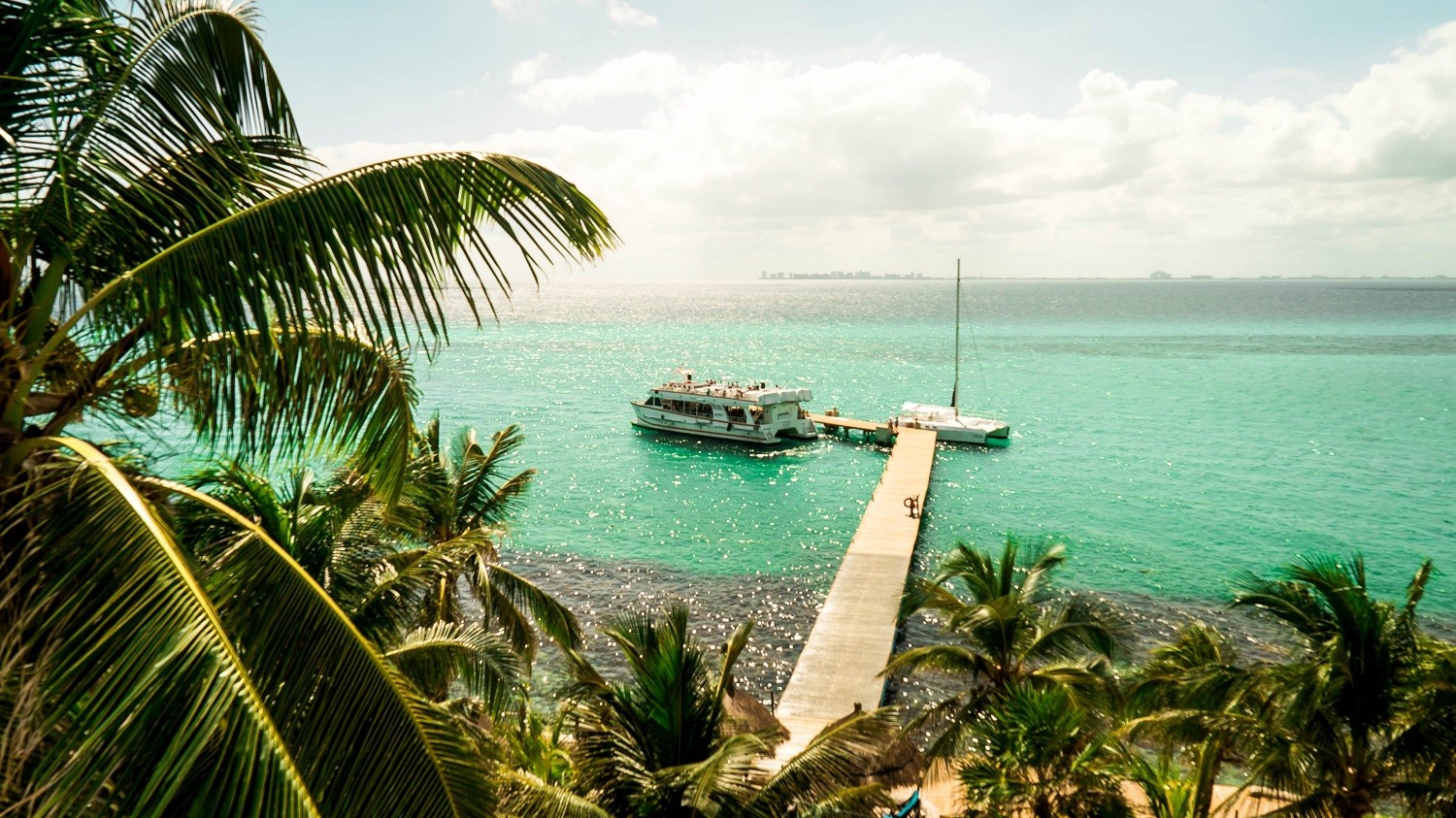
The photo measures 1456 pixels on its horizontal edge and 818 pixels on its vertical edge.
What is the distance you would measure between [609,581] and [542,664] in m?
6.24

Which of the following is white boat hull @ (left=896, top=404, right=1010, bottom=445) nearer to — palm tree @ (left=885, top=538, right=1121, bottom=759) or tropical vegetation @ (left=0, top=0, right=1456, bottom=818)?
palm tree @ (left=885, top=538, right=1121, bottom=759)

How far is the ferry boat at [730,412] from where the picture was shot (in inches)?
2009

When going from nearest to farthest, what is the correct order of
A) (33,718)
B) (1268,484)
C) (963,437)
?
(33,718) → (1268,484) → (963,437)

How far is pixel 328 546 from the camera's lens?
8492 millimetres

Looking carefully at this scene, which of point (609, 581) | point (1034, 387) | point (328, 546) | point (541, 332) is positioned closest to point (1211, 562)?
point (609, 581)

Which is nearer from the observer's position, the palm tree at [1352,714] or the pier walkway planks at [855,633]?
the palm tree at [1352,714]

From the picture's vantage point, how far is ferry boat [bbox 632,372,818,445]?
51.0 meters

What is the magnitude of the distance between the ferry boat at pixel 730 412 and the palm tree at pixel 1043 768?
39056 millimetres

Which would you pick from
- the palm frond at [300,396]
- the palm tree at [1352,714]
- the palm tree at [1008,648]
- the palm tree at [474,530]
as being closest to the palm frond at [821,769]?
the palm frond at [300,396]

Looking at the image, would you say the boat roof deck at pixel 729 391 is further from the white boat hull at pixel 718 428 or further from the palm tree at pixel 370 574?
the palm tree at pixel 370 574

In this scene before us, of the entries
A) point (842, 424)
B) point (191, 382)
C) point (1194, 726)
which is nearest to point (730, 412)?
point (842, 424)

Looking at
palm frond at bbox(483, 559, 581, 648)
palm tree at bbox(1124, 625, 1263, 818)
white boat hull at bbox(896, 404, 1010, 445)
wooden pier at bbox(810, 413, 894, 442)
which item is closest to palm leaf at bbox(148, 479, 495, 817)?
palm frond at bbox(483, 559, 581, 648)

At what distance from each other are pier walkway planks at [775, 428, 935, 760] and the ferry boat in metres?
16.0

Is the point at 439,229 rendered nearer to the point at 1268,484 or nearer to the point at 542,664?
the point at 542,664
